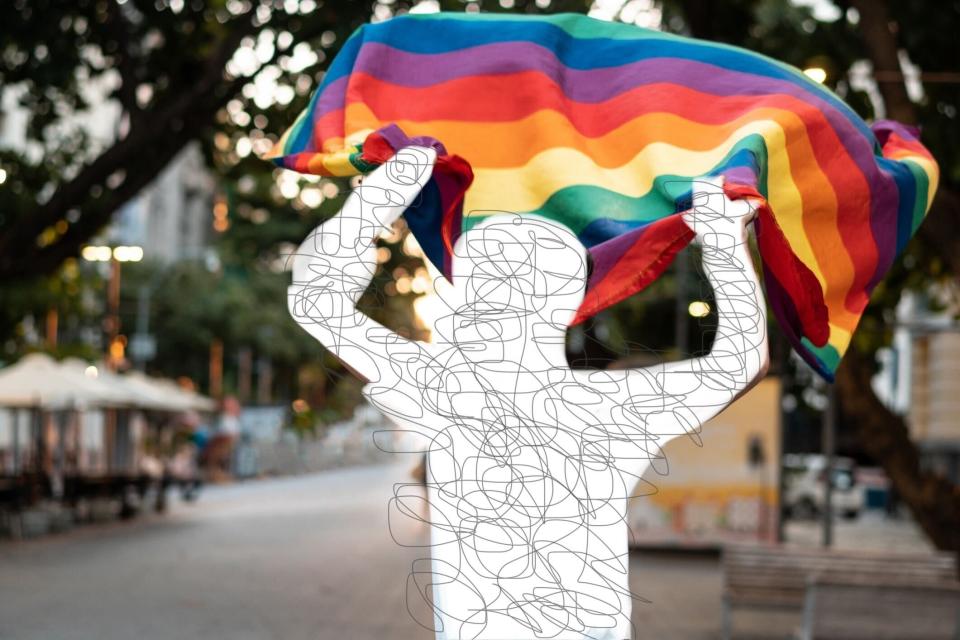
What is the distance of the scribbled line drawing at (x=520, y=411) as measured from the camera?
378 cm

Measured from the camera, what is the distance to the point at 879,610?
32.3 feet

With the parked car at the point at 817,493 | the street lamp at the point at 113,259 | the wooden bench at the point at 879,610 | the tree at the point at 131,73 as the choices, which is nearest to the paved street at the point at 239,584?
the wooden bench at the point at 879,610

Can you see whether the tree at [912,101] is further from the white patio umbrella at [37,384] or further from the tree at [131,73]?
the white patio umbrella at [37,384]

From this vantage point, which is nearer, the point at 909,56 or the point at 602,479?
the point at 602,479

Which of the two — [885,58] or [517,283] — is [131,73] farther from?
[517,283]

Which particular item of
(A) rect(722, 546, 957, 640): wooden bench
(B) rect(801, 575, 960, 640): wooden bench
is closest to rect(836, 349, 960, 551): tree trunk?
(A) rect(722, 546, 957, 640): wooden bench

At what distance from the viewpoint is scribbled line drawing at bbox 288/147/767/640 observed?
3.78 m

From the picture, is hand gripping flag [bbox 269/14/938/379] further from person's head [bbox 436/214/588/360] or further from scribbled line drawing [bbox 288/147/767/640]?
scribbled line drawing [bbox 288/147/767/640]

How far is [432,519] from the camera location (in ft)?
12.6

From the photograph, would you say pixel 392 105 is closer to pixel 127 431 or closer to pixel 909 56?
pixel 909 56

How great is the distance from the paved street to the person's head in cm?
680

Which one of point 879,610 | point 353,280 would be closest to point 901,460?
point 879,610

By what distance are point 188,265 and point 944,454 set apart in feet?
81.4

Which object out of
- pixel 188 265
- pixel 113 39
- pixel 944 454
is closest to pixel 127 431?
pixel 188 265
